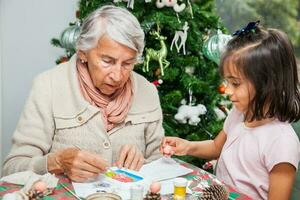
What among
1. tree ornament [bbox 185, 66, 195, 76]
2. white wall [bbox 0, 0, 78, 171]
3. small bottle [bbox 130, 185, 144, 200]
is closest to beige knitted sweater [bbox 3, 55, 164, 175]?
small bottle [bbox 130, 185, 144, 200]

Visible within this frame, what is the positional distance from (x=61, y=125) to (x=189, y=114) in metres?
0.91

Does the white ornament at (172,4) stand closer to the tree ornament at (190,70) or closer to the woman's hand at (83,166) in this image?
the tree ornament at (190,70)

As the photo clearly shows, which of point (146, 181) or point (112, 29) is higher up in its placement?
point (112, 29)

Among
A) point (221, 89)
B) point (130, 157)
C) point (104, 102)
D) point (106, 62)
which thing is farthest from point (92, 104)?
point (221, 89)

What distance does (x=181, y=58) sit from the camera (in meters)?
2.42

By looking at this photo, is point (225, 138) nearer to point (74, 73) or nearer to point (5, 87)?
point (74, 73)

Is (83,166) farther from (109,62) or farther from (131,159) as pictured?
(109,62)

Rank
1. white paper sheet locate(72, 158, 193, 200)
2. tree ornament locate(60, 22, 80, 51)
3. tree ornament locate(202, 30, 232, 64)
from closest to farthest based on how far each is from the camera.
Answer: white paper sheet locate(72, 158, 193, 200)
tree ornament locate(202, 30, 232, 64)
tree ornament locate(60, 22, 80, 51)

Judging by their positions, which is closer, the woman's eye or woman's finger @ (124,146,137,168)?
woman's finger @ (124,146,137,168)

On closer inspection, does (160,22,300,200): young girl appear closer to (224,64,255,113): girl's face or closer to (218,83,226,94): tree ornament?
(224,64,255,113): girl's face

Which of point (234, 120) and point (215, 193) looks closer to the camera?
point (215, 193)

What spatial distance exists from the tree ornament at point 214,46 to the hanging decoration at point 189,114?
0.23m

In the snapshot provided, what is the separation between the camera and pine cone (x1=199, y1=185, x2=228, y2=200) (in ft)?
3.95

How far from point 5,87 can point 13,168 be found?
159cm
